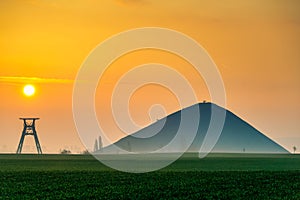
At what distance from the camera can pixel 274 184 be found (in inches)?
2844

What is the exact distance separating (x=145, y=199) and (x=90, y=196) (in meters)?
5.11

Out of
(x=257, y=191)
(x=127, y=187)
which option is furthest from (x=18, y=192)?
(x=257, y=191)

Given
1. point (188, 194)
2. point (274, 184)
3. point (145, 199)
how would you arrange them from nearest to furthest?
point (145, 199) → point (188, 194) → point (274, 184)

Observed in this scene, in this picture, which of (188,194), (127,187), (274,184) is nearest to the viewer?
(188,194)

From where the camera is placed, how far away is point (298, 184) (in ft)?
239

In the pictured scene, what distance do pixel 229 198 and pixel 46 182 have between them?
2303 cm

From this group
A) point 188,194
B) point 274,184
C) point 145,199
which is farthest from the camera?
point 274,184

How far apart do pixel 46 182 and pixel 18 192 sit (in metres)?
11.2

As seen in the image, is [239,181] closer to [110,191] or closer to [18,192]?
[110,191]

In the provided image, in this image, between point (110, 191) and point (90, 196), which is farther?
point (110, 191)

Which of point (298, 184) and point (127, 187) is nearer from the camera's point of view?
point (127, 187)

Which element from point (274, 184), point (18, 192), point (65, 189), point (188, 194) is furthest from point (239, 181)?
point (18, 192)

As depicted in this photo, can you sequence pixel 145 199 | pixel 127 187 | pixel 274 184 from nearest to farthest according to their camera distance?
1. pixel 145 199
2. pixel 127 187
3. pixel 274 184

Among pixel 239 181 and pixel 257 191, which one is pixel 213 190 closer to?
pixel 257 191
